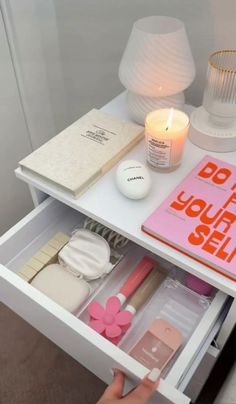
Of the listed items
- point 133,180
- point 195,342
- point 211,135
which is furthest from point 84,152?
point 195,342

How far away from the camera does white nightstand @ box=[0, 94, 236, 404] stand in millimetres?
510

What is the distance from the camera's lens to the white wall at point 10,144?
94 cm

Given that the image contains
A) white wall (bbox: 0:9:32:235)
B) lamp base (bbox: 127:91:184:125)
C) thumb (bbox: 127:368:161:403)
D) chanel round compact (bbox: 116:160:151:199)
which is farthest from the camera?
white wall (bbox: 0:9:32:235)

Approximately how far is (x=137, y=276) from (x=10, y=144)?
23.4 inches

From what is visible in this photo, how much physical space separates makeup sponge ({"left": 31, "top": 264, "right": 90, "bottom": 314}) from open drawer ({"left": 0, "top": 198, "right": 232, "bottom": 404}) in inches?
1.7

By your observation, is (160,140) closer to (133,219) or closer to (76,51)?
(133,219)

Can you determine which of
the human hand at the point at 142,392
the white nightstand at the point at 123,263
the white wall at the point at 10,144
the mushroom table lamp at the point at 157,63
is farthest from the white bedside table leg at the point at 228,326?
the white wall at the point at 10,144

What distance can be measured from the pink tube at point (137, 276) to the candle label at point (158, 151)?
188 millimetres

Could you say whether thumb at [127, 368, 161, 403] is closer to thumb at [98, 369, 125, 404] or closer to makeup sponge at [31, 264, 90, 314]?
thumb at [98, 369, 125, 404]

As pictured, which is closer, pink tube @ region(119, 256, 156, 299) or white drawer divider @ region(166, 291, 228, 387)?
white drawer divider @ region(166, 291, 228, 387)

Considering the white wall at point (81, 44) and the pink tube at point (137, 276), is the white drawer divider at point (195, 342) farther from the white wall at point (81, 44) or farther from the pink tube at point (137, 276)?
the white wall at point (81, 44)

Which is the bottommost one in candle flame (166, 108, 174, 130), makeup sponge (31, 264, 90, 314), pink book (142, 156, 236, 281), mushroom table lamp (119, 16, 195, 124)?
makeup sponge (31, 264, 90, 314)

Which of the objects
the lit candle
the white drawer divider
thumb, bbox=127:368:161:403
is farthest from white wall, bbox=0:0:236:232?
thumb, bbox=127:368:161:403

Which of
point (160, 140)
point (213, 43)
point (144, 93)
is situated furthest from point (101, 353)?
point (213, 43)
